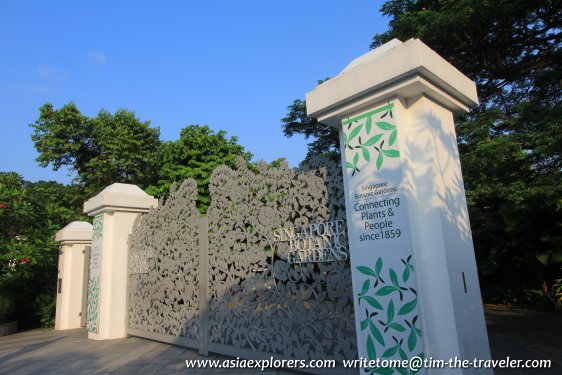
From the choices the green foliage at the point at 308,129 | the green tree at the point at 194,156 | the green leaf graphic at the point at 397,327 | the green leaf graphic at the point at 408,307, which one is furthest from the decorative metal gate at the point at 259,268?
the green tree at the point at 194,156

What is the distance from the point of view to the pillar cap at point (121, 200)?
732 cm

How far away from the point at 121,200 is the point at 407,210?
19.3ft

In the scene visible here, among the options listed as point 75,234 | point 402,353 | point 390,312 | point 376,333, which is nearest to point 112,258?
point 75,234

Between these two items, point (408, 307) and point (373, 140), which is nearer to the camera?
point (408, 307)

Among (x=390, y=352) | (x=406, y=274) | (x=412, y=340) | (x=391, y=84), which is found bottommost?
(x=390, y=352)

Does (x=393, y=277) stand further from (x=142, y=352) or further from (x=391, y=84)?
(x=142, y=352)

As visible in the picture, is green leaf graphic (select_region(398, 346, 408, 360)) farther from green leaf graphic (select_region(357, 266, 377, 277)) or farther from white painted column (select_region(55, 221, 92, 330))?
white painted column (select_region(55, 221, 92, 330))

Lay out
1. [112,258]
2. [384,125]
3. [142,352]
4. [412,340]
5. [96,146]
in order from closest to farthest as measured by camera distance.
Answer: [412,340]
[384,125]
[142,352]
[112,258]
[96,146]

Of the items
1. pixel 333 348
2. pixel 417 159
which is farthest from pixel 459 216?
pixel 333 348

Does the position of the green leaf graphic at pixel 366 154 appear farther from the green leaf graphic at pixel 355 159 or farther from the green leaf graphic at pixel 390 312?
the green leaf graphic at pixel 390 312

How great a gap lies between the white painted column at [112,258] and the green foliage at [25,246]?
2576mm

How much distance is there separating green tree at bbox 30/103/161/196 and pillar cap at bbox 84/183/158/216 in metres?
12.1

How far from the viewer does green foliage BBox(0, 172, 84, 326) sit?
29.0 ft

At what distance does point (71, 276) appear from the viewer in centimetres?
948
